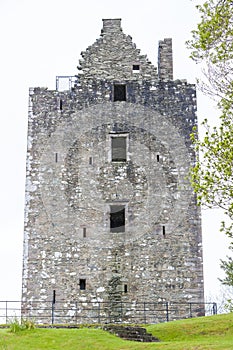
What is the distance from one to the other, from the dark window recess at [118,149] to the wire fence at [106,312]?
22.0ft

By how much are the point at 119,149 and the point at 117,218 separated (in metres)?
3.38

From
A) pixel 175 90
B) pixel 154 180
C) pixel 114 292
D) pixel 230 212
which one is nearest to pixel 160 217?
pixel 154 180

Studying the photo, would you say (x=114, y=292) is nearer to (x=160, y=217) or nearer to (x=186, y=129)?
(x=160, y=217)

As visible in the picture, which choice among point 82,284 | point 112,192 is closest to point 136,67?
point 112,192

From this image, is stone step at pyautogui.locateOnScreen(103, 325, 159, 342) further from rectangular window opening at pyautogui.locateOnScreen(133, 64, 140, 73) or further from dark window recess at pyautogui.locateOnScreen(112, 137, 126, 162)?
rectangular window opening at pyautogui.locateOnScreen(133, 64, 140, 73)

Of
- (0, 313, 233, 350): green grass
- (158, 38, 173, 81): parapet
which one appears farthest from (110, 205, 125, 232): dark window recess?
(0, 313, 233, 350): green grass

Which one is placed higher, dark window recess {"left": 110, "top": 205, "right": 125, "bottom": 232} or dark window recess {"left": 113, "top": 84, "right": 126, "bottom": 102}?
dark window recess {"left": 113, "top": 84, "right": 126, "bottom": 102}

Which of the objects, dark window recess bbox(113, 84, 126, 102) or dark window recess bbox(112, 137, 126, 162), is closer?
dark window recess bbox(112, 137, 126, 162)

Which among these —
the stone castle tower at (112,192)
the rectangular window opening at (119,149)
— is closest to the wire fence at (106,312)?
the stone castle tower at (112,192)

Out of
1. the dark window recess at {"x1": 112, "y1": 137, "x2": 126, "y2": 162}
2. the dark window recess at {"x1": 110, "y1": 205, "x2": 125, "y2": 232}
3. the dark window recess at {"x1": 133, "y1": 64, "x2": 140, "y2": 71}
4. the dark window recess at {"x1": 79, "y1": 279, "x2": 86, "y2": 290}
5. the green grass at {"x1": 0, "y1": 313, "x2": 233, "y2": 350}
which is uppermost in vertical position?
the dark window recess at {"x1": 133, "y1": 64, "x2": 140, "y2": 71}

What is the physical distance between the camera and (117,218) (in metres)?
30.2

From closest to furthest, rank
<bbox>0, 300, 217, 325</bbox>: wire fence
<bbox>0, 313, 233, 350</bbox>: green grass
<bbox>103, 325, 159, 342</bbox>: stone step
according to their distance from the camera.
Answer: <bbox>0, 313, 233, 350</bbox>: green grass < <bbox>103, 325, 159, 342</bbox>: stone step < <bbox>0, 300, 217, 325</bbox>: wire fence

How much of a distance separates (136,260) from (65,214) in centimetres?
359

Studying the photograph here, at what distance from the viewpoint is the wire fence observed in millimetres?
27641
